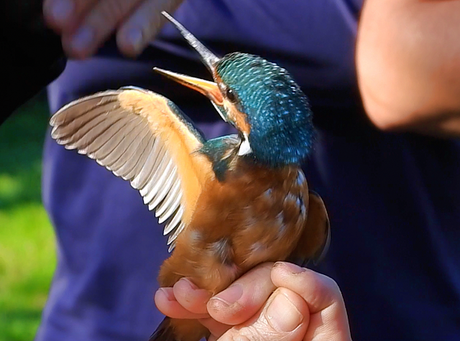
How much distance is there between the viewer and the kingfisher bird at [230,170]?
1.48 m

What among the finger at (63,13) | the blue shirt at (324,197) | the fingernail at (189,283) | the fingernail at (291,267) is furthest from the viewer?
the blue shirt at (324,197)

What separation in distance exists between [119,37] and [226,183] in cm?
38

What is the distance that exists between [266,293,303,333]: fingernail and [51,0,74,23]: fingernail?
0.69 m

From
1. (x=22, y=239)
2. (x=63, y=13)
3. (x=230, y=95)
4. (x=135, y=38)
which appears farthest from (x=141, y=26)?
(x=22, y=239)

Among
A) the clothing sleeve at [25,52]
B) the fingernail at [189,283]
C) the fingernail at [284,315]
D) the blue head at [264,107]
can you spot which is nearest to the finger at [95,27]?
the blue head at [264,107]

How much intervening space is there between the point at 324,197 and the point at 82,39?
2.63ft

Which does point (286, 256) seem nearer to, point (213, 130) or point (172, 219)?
point (172, 219)

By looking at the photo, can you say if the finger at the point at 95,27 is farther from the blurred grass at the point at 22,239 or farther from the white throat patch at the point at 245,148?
the blurred grass at the point at 22,239

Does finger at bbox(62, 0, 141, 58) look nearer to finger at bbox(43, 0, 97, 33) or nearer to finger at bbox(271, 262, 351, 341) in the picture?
finger at bbox(43, 0, 97, 33)

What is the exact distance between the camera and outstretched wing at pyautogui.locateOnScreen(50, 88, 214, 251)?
1.63 meters

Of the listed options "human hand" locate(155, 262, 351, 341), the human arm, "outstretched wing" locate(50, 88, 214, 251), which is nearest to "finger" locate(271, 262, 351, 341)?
"human hand" locate(155, 262, 351, 341)

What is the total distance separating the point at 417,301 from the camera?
1897mm

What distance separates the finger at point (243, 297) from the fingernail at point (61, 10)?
0.63 meters

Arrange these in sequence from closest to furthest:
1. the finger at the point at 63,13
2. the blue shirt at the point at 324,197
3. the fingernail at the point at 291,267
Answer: the finger at the point at 63,13, the fingernail at the point at 291,267, the blue shirt at the point at 324,197
